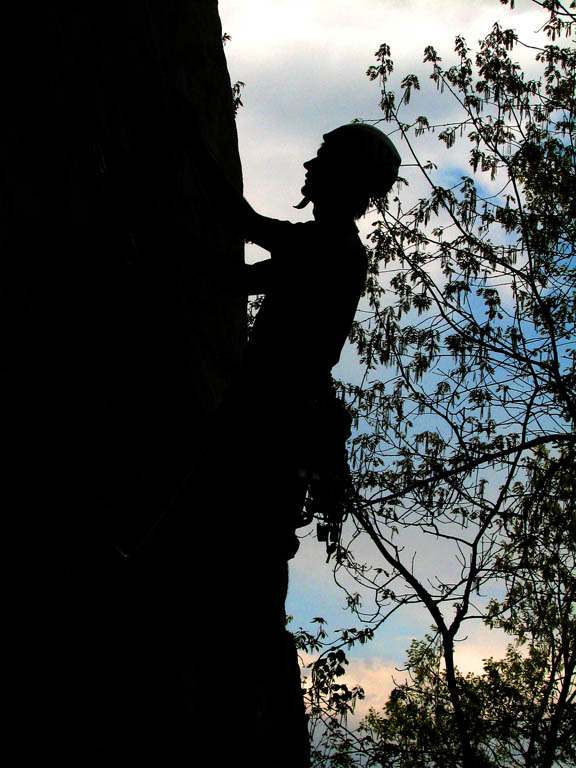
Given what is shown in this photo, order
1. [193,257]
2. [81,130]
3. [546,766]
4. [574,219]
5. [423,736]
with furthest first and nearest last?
[423,736]
[574,219]
[546,766]
[193,257]
[81,130]

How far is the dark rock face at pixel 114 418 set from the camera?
7.98 feet

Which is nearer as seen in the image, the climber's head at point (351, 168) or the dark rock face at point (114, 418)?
the dark rock face at point (114, 418)

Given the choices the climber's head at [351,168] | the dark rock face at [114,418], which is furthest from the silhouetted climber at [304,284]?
the dark rock face at [114,418]

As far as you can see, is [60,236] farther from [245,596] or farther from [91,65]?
[245,596]

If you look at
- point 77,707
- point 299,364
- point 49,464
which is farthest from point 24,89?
point 77,707

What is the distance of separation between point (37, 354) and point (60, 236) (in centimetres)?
38

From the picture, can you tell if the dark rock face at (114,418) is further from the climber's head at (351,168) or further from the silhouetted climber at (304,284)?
the climber's head at (351,168)

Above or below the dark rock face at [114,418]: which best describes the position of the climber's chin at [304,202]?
above

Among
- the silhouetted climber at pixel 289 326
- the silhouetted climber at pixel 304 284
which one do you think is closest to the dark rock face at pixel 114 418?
the silhouetted climber at pixel 289 326

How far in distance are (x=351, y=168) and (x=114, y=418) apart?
1.23 meters

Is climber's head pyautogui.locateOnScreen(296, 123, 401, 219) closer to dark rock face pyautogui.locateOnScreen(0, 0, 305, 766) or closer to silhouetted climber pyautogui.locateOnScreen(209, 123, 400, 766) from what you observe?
silhouetted climber pyautogui.locateOnScreen(209, 123, 400, 766)

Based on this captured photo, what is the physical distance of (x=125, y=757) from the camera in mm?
2596

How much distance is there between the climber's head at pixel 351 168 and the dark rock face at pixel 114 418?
0.43m

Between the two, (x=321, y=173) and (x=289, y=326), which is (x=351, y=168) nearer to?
(x=321, y=173)
